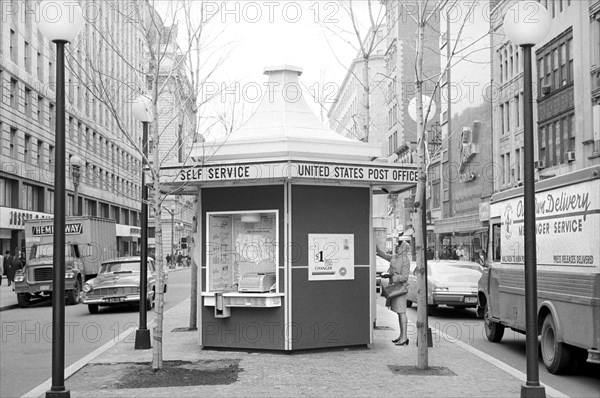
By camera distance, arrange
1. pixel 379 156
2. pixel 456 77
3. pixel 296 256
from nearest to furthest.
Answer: pixel 296 256
pixel 379 156
pixel 456 77

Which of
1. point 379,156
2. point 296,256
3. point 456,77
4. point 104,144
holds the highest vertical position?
point 456,77

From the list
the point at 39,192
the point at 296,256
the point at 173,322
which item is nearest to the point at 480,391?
the point at 296,256

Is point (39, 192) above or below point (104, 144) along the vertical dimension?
below

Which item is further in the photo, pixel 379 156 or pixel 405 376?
pixel 379 156

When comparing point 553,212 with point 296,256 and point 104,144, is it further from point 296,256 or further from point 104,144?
point 104,144

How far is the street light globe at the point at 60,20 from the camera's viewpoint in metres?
8.66

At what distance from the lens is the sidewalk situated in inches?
376

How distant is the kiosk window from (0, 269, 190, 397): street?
8.28ft

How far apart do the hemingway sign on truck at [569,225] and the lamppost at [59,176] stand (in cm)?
643

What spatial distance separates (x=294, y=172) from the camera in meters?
12.0

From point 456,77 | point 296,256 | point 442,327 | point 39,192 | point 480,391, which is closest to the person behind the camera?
point 480,391

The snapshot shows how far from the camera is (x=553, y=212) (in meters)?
11.3

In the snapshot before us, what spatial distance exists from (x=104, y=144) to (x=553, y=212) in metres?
60.5

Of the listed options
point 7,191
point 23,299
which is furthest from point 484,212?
point 23,299
